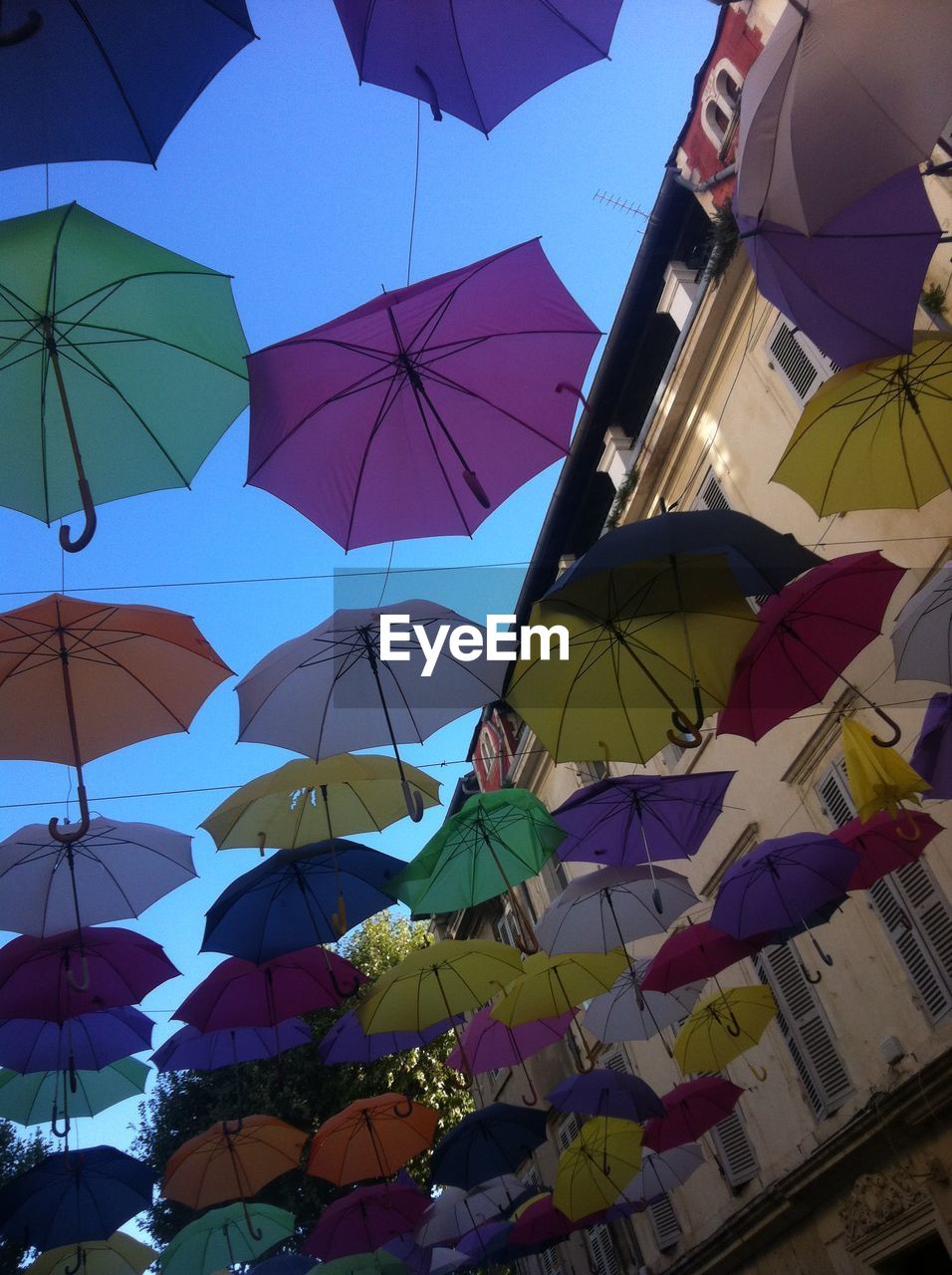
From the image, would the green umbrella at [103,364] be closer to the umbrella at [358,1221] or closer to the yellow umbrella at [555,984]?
the yellow umbrella at [555,984]

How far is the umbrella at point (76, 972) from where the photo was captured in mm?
9633

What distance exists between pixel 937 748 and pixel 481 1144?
8.59 m

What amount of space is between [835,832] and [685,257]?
8.34 metres

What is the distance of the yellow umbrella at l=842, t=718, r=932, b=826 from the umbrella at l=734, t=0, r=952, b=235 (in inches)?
156

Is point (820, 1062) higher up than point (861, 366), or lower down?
lower down

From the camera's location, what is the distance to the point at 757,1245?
1167 cm

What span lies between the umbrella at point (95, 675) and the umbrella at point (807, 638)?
13.8 ft

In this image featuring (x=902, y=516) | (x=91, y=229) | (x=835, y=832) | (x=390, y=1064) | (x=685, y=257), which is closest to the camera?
(x=91, y=229)

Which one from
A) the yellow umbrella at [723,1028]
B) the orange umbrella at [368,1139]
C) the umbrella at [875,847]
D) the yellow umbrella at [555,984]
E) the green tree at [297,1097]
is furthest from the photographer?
the green tree at [297,1097]

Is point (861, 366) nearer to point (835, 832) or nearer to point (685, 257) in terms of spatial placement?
point (835, 832)

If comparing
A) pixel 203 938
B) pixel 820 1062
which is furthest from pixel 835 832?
pixel 203 938

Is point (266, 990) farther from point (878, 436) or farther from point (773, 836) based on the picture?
point (878, 436)

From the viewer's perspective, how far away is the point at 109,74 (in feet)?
15.5

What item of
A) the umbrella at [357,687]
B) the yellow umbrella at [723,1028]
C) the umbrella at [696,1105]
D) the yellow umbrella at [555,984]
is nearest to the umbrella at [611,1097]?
the umbrella at [696,1105]
